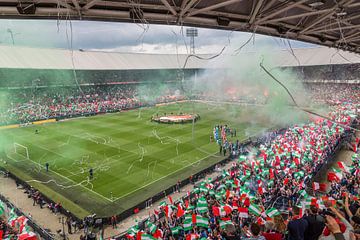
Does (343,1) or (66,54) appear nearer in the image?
(343,1)

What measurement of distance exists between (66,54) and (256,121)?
37906 mm

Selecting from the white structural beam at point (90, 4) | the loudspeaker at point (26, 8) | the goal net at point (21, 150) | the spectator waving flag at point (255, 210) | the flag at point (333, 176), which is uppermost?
the white structural beam at point (90, 4)

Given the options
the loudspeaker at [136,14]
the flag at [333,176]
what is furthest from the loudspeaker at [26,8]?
the flag at [333,176]

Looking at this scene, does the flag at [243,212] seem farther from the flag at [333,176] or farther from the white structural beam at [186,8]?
the white structural beam at [186,8]

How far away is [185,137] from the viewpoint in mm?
30969

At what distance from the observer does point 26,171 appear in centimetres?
2195

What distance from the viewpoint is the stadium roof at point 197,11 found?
528cm

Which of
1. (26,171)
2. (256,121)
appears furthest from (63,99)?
(256,121)

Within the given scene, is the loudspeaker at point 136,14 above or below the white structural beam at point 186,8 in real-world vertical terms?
below

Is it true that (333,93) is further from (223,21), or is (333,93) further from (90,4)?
(90,4)

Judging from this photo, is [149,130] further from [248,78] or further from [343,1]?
[343,1]

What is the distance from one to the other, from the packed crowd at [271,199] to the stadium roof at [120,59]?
2635cm

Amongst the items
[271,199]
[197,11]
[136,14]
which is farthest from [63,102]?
[197,11]

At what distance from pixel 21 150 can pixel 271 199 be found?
79.9 feet
